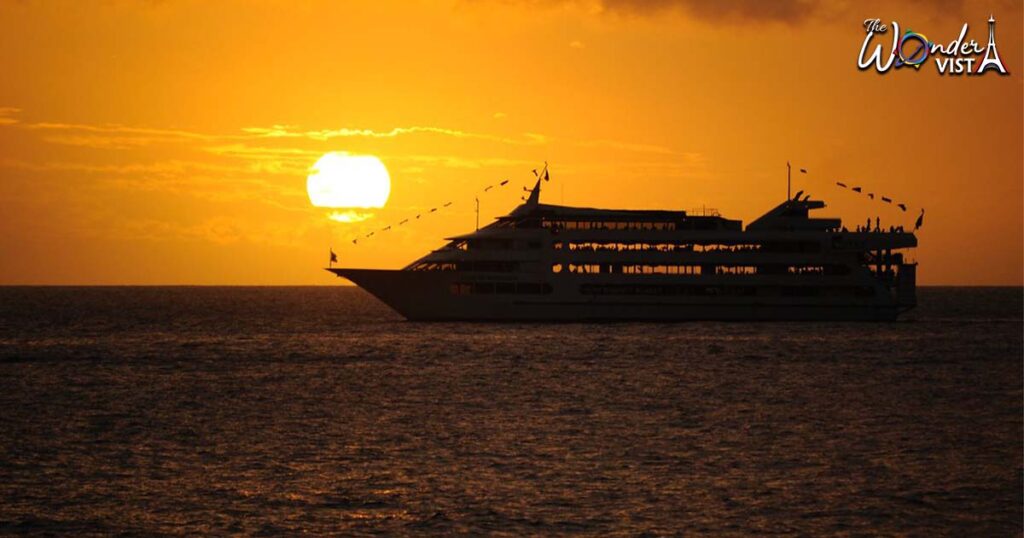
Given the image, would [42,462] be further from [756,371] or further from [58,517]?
[756,371]

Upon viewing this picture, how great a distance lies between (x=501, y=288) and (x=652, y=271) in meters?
12.0

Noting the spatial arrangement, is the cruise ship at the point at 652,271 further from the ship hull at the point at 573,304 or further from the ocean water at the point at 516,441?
the ocean water at the point at 516,441

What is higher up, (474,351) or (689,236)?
(689,236)

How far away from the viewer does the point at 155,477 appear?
1339 inches

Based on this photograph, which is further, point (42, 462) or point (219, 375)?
point (219, 375)

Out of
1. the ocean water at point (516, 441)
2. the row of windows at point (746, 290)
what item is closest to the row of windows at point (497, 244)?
the row of windows at point (746, 290)

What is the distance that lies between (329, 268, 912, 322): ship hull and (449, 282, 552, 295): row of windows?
0.08 m

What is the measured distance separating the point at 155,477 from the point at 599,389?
25860 mm

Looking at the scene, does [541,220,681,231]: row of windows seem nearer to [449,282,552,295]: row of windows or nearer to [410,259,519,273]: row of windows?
[410,259,519,273]: row of windows

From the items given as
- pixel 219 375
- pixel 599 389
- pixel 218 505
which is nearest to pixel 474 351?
pixel 219 375

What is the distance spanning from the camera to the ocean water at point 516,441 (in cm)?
2942

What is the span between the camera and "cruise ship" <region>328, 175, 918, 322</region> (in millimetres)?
96500

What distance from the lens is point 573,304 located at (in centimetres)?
9769

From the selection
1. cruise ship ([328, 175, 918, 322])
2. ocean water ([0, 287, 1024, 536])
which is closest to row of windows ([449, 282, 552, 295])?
cruise ship ([328, 175, 918, 322])
